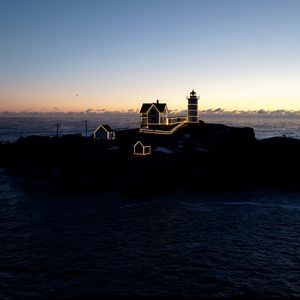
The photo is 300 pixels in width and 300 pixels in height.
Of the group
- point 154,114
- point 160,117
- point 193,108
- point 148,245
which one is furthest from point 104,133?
point 148,245

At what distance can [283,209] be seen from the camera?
4138cm

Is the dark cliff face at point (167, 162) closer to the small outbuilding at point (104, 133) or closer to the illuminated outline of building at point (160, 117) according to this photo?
the small outbuilding at point (104, 133)

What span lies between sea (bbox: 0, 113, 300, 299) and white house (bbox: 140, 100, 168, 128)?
33450 mm

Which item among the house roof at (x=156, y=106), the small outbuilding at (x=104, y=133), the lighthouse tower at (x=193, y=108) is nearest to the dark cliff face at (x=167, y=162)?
the small outbuilding at (x=104, y=133)

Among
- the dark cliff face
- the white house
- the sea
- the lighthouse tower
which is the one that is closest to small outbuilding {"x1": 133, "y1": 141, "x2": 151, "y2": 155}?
the dark cliff face

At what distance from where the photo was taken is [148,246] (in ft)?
99.1

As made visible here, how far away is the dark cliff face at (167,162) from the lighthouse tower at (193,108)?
14.8 ft

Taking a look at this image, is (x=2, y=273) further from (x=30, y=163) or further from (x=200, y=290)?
(x=30, y=163)

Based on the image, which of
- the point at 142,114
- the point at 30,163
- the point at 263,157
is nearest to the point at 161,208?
the point at 263,157

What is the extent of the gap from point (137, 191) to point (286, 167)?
26410mm

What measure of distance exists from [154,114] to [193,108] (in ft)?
30.8

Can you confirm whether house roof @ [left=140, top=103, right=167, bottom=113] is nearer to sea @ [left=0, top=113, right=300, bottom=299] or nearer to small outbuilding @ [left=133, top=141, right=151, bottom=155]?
small outbuilding @ [left=133, top=141, right=151, bottom=155]

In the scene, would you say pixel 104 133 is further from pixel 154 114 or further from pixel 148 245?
pixel 148 245

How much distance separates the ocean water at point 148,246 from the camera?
23.5 metres
